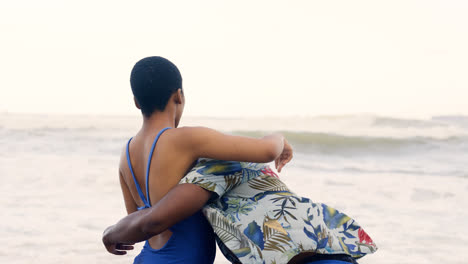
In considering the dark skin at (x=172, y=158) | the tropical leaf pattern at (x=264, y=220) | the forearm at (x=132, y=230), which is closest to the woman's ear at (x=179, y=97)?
the dark skin at (x=172, y=158)

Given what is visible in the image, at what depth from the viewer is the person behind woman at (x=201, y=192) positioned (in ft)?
5.05

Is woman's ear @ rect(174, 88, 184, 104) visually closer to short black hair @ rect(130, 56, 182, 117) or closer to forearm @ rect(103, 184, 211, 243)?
short black hair @ rect(130, 56, 182, 117)

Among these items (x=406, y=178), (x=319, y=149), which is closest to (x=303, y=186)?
(x=406, y=178)

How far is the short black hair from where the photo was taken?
1.77m

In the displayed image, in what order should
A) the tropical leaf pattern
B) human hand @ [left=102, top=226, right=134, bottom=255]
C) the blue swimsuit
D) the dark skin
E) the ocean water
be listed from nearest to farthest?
the tropical leaf pattern
the dark skin
the blue swimsuit
human hand @ [left=102, top=226, right=134, bottom=255]
the ocean water

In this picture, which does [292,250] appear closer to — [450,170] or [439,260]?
[439,260]

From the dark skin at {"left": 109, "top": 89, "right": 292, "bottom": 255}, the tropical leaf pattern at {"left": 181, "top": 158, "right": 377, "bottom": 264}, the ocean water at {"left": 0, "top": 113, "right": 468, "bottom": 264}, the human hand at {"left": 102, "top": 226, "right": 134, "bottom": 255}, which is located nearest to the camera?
the tropical leaf pattern at {"left": 181, "top": 158, "right": 377, "bottom": 264}

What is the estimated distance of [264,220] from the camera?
61.0 inches

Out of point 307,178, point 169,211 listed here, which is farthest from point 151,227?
point 307,178

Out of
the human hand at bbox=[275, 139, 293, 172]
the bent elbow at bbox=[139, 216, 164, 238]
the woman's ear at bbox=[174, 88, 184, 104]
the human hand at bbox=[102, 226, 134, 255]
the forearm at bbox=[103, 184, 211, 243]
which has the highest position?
the woman's ear at bbox=[174, 88, 184, 104]

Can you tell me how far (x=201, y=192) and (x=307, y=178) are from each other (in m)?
6.99

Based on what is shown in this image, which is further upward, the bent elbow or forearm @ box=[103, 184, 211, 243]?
forearm @ box=[103, 184, 211, 243]

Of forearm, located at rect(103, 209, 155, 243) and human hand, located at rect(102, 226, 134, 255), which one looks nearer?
forearm, located at rect(103, 209, 155, 243)

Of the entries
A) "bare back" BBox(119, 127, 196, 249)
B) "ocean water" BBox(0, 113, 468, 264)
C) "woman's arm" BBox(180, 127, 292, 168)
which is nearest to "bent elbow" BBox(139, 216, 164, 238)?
"bare back" BBox(119, 127, 196, 249)
